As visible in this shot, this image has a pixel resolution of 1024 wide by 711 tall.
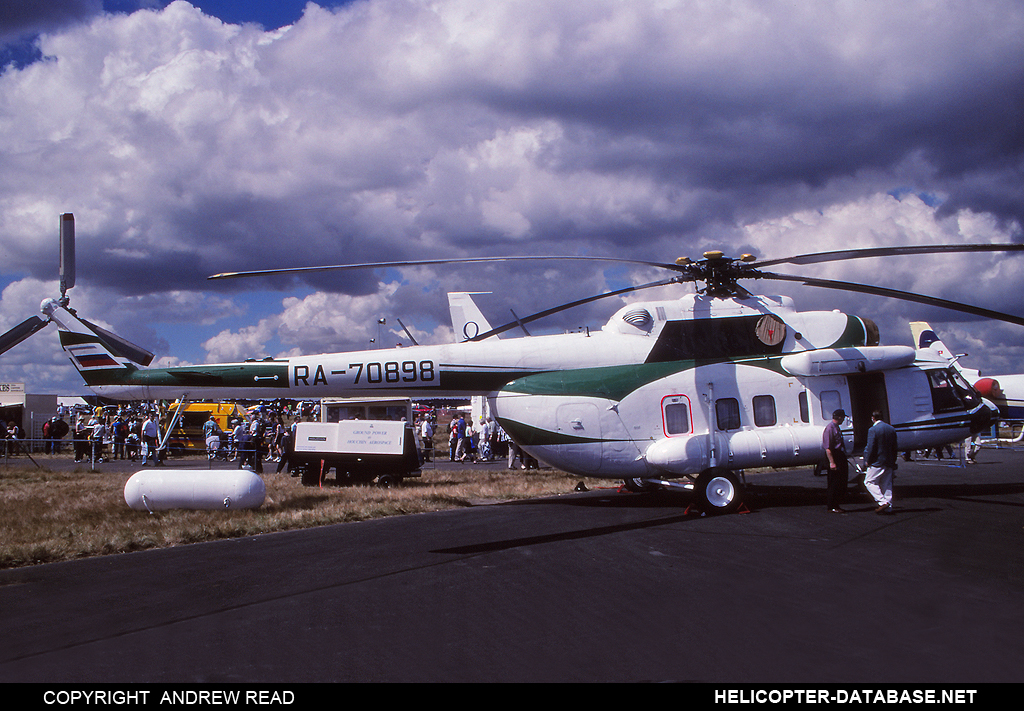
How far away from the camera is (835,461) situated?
12.1 m

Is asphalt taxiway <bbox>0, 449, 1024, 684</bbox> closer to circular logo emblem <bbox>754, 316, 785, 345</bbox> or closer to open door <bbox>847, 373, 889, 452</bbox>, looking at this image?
open door <bbox>847, 373, 889, 452</bbox>

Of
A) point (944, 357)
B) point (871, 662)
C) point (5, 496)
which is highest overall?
point (944, 357)

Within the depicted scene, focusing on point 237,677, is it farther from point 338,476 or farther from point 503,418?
point 338,476

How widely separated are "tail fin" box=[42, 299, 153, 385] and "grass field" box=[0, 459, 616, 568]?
2.71 metres

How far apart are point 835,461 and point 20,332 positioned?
1719 centimetres

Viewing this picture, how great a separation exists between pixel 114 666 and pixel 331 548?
15.5 ft

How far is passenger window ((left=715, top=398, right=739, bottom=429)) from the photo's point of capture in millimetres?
13148

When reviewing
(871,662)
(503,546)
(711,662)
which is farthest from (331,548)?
(871,662)

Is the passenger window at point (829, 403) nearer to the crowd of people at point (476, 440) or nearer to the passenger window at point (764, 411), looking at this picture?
the passenger window at point (764, 411)

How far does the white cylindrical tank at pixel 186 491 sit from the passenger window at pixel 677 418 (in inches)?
313

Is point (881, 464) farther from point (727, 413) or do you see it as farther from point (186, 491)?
point (186, 491)
